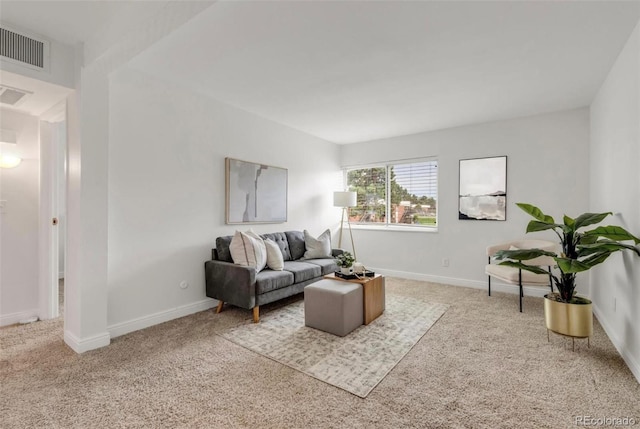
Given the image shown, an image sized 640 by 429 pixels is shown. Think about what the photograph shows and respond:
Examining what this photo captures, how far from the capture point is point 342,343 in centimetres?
268

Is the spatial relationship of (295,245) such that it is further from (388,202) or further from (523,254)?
(523,254)

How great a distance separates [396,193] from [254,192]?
8.78ft

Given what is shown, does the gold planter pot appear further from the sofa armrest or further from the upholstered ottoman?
the sofa armrest

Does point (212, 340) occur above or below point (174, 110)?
below

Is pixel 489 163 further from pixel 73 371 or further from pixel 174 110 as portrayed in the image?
pixel 73 371

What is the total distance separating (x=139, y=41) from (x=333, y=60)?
1.51 m

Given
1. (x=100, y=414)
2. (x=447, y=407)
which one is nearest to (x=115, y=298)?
(x=100, y=414)

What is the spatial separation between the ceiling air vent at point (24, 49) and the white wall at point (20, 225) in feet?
3.76

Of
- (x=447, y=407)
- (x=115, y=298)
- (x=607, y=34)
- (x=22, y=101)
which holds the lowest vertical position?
(x=447, y=407)

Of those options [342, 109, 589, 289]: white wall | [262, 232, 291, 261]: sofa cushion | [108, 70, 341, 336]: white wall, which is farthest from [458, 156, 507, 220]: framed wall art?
[108, 70, 341, 336]: white wall

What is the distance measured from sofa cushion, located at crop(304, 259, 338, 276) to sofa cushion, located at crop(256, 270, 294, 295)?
0.63 metres

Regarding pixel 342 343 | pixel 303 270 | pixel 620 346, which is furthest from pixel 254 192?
pixel 620 346

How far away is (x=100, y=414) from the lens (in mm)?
1756

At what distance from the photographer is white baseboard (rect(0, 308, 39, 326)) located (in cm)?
304
